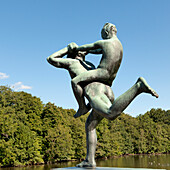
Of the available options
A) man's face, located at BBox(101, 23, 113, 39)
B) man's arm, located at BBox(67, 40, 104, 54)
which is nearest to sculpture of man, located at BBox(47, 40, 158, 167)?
man's arm, located at BBox(67, 40, 104, 54)

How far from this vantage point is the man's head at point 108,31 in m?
6.12

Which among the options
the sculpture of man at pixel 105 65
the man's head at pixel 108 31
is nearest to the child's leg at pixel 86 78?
the sculpture of man at pixel 105 65

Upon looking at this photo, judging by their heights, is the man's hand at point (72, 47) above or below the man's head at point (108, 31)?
below

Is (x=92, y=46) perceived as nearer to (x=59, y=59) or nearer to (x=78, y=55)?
(x=78, y=55)

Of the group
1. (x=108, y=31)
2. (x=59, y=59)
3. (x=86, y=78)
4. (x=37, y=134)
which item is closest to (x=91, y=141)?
(x=86, y=78)

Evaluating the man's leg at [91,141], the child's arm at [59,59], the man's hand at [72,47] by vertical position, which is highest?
the man's hand at [72,47]

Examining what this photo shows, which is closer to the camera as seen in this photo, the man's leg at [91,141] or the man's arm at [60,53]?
the man's leg at [91,141]

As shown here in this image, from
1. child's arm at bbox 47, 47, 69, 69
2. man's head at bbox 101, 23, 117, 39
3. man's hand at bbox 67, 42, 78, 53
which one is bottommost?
child's arm at bbox 47, 47, 69, 69

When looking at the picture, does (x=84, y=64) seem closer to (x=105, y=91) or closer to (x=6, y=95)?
(x=105, y=91)

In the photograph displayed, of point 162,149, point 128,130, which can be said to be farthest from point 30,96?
point 162,149

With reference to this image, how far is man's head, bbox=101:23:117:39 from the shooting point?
6117 mm

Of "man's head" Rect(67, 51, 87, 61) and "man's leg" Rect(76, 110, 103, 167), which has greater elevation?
"man's head" Rect(67, 51, 87, 61)

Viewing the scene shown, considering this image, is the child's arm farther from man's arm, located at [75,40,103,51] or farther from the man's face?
the man's face

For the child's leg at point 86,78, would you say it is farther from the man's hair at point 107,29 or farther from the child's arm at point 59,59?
the man's hair at point 107,29
